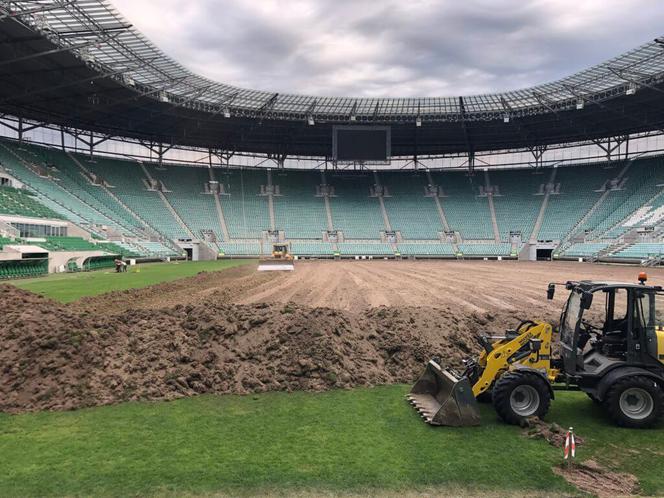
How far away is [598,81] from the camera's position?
41.0 meters

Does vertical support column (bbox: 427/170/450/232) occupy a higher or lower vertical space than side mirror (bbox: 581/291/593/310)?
higher

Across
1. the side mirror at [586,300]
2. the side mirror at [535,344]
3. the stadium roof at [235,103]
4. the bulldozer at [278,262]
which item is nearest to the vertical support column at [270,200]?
the stadium roof at [235,103]

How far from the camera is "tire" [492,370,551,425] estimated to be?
20.6ft

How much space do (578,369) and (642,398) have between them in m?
0.85

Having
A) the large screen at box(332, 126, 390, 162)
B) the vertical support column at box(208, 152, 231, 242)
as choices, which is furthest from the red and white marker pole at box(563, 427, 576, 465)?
the vertical support column at box(208, 152, 231, 242)

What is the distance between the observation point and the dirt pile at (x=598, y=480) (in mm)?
4797

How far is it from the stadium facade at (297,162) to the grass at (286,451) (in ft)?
87.8

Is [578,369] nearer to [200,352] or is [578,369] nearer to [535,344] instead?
[535,344]

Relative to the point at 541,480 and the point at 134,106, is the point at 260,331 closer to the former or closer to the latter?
the point at 541,480

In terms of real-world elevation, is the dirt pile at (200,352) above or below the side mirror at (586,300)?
below

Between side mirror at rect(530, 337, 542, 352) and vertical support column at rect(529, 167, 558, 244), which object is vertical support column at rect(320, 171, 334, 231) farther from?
side mirror at rect(530, 337, 542, 352)

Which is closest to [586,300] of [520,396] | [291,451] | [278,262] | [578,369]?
[578,369]

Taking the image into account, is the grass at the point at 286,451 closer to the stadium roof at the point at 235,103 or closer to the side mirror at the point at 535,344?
the side mirror at the point at 535,344

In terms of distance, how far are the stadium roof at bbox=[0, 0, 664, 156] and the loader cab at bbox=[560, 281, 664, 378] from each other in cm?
3050
